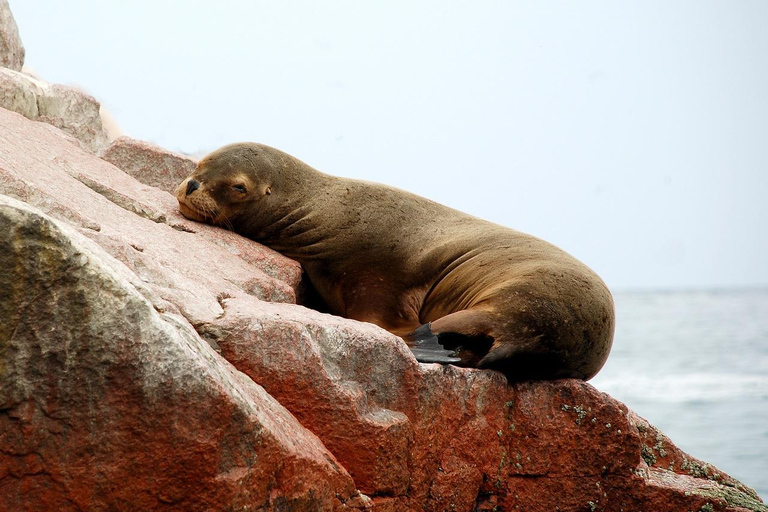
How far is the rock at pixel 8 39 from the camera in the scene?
9133 millimetres

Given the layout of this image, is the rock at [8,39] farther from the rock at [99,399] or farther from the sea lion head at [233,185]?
the rock at [99,399]

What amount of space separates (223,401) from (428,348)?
2.40 metres

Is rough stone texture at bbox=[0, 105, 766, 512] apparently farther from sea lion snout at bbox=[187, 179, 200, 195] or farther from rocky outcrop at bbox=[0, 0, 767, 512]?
sea lion snout at bbox=[187, 179, 200, 195]

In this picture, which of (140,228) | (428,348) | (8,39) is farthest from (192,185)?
(8,39)

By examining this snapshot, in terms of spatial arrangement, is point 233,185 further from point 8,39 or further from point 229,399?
point 229,399

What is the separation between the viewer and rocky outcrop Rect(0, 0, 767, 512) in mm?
3045

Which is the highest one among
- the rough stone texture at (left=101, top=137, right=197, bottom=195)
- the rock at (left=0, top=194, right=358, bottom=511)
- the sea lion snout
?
the rock at (left=0, top=194, right=358, bottom=511)

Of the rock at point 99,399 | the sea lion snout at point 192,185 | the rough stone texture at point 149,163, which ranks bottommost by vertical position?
the rough stone texture at point 149,163

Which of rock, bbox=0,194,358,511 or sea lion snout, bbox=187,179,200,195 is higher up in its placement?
rock, bbox=0,194,358,511

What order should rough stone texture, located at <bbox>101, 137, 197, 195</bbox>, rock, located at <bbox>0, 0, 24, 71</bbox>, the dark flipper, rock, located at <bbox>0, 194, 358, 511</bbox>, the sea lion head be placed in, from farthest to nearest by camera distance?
1. rock, located at <bbox>0, 0, 24, 71</bbox>
2. rough stone texture, located at <bbox>101, 137, 197, 195</bbox>
3. the sea lion head
4. the dark flipper
5. rock, located at <bbox>0, 194, 358, 511</bbox>

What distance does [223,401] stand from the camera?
3.26 m

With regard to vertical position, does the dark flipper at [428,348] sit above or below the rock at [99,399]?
below

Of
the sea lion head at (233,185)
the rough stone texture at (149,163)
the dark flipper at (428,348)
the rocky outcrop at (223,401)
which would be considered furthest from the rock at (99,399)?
the rough stone texture at (149,163)

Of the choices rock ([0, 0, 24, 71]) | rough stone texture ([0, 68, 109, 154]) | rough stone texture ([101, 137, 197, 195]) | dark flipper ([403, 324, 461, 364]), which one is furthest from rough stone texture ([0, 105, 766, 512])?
rock ([0, 0, 24, 71])
